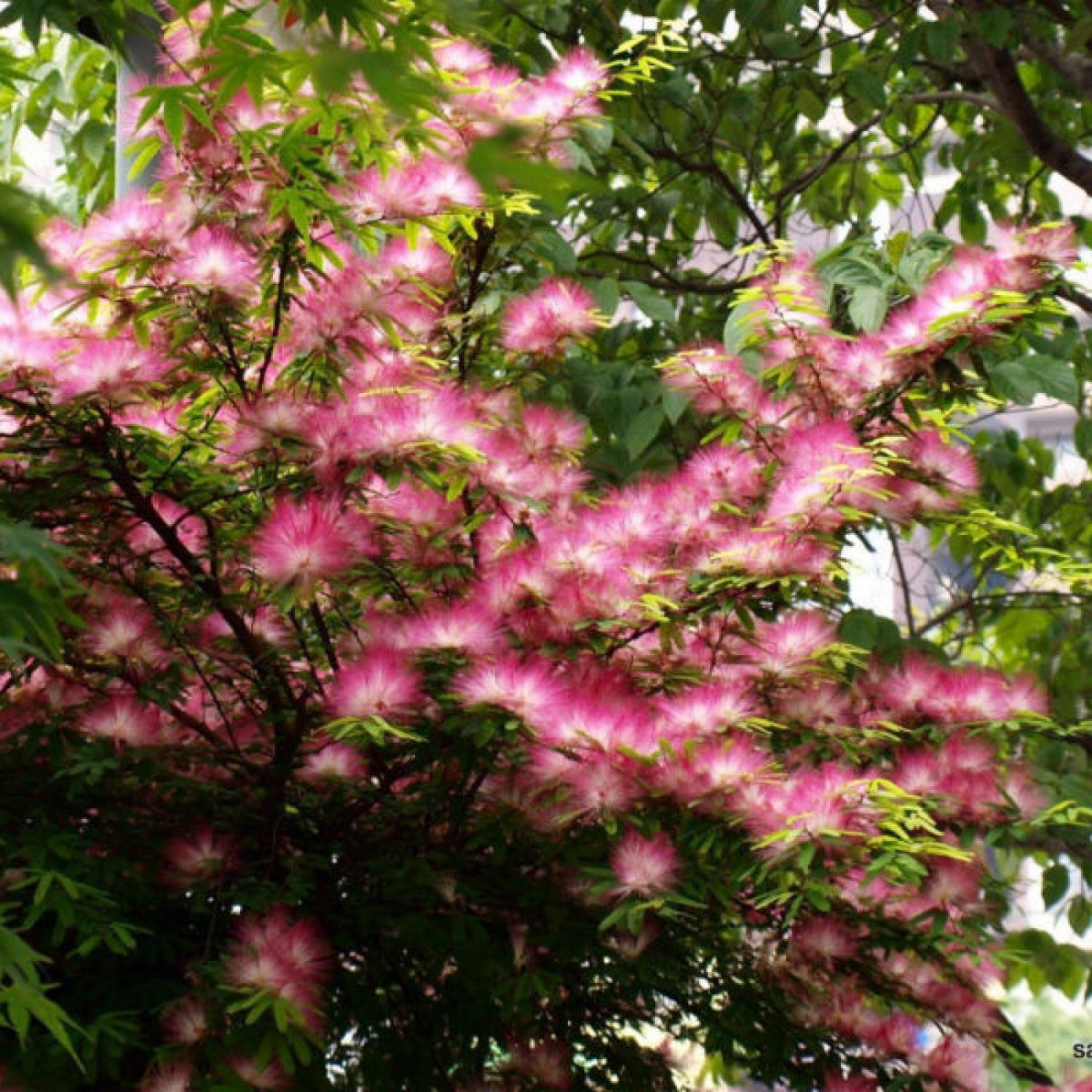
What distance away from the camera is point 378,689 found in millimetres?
1430

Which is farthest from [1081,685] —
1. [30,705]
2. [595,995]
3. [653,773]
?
[30,705]

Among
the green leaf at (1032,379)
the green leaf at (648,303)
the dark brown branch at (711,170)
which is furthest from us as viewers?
the dark brown branch at (711,170)

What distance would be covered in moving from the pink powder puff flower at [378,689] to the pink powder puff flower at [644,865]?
22 cm

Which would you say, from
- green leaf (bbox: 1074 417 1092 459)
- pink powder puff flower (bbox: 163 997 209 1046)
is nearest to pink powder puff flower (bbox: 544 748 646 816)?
pink powder puff flower (bbox: 163 997 209 1046)

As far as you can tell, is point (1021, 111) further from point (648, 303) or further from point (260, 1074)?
point (260, 1074)

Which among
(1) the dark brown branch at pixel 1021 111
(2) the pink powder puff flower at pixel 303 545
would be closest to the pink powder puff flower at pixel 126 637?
(2) the pink powder puff flower at pixel 303 545

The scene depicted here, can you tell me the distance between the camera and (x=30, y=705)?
163 centimetres

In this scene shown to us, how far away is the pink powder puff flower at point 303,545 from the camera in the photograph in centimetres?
139

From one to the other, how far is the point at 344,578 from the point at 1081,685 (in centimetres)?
179

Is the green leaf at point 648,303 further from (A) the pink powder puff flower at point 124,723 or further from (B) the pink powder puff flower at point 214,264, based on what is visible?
(A) the pink powder puff flower at point 124,723

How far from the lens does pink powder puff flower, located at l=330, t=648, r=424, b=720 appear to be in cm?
142

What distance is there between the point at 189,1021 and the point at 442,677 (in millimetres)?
370

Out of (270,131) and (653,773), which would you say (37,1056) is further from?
(270,131)

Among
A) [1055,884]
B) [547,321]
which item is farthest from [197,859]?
[1055,884]
